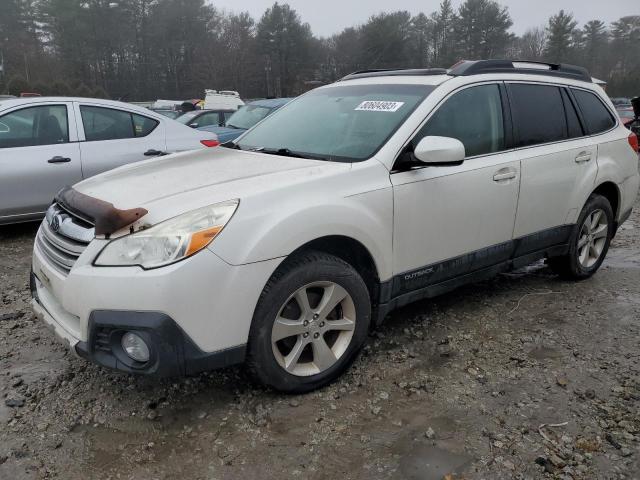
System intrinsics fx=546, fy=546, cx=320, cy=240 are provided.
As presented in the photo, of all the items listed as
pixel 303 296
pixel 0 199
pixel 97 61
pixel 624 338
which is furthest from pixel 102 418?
pixel 97 61

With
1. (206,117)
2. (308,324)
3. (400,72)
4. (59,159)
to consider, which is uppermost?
(400,72)

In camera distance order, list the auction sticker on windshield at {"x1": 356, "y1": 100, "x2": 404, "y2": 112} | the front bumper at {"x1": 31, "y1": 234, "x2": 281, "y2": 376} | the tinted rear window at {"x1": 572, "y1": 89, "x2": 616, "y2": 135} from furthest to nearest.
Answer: the tinted rear window at {"x1": 572, "y1": 89, "x2": 616, "y2": 135}
the auction sticker on windshield at {"x1": 356, "y1": 100, "x2": 404, "y2": 112}
the front bumper at {"x1": 31, "y1": 234, "x2": 281, "y2": 376}

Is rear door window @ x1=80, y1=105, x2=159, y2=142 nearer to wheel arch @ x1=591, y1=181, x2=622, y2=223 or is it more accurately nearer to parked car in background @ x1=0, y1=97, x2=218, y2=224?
parked car in background @ x1=0, y1=97, x2=218, y2=224

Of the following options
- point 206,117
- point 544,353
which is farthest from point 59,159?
point 206,117

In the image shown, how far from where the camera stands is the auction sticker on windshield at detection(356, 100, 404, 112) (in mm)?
3355

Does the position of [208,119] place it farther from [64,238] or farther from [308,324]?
[308,324]

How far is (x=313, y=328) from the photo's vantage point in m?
2.81

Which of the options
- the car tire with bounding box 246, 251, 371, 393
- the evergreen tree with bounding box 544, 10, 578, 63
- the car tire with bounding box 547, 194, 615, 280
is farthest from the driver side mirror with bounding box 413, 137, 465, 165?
the evergreen tree with bounding box 544, 10, 578, 63

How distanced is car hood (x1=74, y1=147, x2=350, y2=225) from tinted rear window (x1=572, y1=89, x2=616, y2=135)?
253cm

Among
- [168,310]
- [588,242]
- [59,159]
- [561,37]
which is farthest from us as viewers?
[561,37]

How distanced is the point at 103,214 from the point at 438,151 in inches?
68.2

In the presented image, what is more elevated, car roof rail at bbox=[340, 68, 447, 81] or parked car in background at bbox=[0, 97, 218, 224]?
car roof rail at bbox=[340, 68, 447, 81]

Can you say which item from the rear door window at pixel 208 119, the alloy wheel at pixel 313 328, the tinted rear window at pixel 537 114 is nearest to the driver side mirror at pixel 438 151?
the alloy wheel at pixel 313 328

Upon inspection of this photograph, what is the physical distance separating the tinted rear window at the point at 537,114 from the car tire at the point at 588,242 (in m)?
0.75
